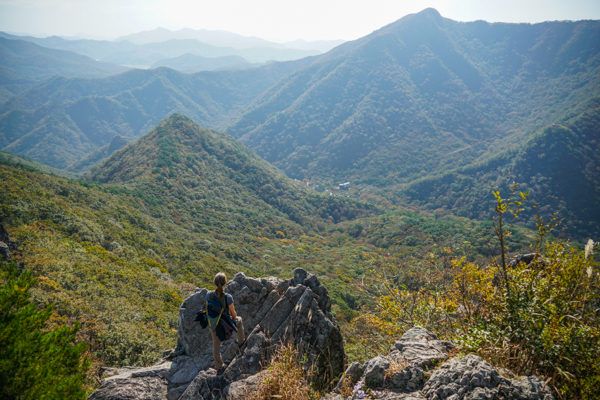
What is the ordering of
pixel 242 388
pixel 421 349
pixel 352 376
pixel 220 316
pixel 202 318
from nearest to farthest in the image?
pixel 421 349 < pixel 352 376 < pixel 242 388 < pixel 220 316 < pixel 202 318

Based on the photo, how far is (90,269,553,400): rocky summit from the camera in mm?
5418

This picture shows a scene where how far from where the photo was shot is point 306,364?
878 cm

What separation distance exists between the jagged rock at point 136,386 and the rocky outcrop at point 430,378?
564cm

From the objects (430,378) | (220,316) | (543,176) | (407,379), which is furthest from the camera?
(543,176)

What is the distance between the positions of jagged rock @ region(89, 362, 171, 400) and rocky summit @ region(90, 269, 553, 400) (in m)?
0.02

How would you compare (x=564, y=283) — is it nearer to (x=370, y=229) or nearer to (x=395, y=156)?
(x=370, y=229)

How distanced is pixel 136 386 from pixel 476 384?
28.8 ft

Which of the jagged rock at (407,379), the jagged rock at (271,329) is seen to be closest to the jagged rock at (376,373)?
the jagged rock at (407,379)

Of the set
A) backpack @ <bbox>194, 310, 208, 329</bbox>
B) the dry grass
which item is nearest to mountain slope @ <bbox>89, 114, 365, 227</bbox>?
backpack @ <bbox>194, 310, 208, 329</bbox>

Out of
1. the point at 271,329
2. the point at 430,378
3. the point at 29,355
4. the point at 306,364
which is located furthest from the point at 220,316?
the point at 430,378

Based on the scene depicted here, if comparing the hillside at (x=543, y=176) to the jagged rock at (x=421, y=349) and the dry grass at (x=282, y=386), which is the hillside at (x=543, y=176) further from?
the dry grass at (x=282, y=386)

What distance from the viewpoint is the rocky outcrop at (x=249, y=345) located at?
28.0 feet

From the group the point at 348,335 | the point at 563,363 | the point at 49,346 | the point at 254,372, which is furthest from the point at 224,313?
the point at 348,335

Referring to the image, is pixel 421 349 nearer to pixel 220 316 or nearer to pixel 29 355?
pixel 220 316
